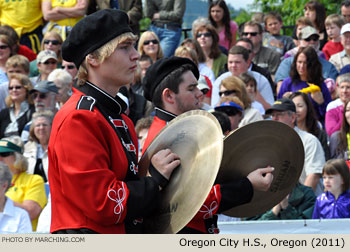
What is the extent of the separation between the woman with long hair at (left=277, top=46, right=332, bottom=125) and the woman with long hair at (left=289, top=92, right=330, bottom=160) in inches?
41.9

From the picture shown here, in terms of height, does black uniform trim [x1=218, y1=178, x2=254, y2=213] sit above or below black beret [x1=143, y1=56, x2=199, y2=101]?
below

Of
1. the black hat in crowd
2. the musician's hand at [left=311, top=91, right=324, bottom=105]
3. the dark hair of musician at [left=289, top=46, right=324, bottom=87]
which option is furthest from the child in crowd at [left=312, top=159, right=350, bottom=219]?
the dark hair of musician at [left=289, top=46, right=324, bottom=87]

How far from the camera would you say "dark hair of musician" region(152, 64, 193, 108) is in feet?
14.6

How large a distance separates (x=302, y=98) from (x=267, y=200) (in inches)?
199

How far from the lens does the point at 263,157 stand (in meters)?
4.03

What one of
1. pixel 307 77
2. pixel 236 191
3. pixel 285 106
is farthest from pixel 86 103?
pixel 307 77

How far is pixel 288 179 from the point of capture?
13.6ft

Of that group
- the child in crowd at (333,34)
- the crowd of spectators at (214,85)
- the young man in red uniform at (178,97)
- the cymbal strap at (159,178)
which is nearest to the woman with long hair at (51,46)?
the crowd of spectators at (214,85)

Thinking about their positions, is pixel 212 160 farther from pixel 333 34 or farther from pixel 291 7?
pixel 291 7

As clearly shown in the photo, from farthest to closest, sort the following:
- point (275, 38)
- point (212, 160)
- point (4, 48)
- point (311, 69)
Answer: point (275, 38)
point (4, 48)
point (311, 69)
point (212, 160)

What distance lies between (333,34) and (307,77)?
221 cm

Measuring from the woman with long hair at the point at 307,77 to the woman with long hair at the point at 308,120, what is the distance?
1.06 meters

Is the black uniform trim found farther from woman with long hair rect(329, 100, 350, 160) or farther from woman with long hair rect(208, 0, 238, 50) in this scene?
woman with long hair rect(208, 0, 238, 50)

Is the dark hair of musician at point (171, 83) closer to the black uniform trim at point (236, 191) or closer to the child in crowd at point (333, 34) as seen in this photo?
the black uniform trim at point (236, 191)
